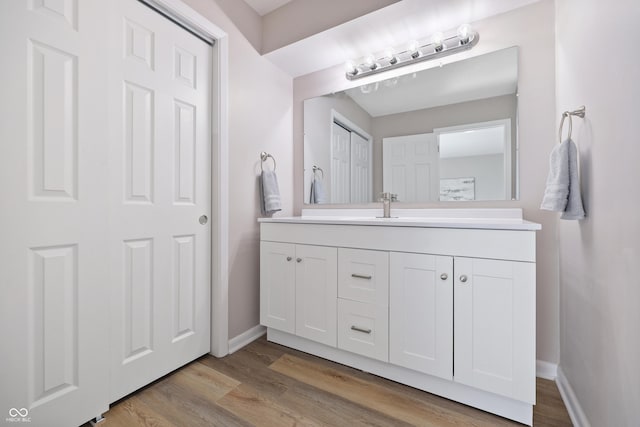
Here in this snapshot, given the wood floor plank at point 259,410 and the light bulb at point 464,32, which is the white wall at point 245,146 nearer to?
the wood floor plank at point 259,410

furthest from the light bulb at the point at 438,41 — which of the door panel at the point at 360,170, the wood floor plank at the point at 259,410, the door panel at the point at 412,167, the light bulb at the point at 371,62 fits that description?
the wood floor plank at the point at 259,410

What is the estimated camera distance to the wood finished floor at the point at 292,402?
1.23 metres

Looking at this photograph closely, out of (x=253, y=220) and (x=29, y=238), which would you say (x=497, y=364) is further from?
(x=29, y=238)

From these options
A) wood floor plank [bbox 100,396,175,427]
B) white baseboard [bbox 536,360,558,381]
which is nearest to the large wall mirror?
white baseboard [bbox 536,360,558,381]

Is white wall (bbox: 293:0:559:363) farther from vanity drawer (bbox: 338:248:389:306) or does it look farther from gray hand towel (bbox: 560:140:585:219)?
vanity drawer (bbox: 338:248:389:306)

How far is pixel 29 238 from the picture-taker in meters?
1.02

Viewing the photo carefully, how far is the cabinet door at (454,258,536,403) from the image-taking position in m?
1.16

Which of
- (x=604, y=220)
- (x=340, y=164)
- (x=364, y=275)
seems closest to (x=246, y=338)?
(x=364, y=275)

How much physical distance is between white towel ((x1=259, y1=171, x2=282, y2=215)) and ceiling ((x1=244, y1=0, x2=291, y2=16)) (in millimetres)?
1178

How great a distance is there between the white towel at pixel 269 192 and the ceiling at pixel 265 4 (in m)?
1.18

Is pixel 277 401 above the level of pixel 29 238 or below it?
below

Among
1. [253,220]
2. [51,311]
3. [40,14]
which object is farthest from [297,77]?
[51,311]

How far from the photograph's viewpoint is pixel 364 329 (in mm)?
1530

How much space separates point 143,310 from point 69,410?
1.43 feet
